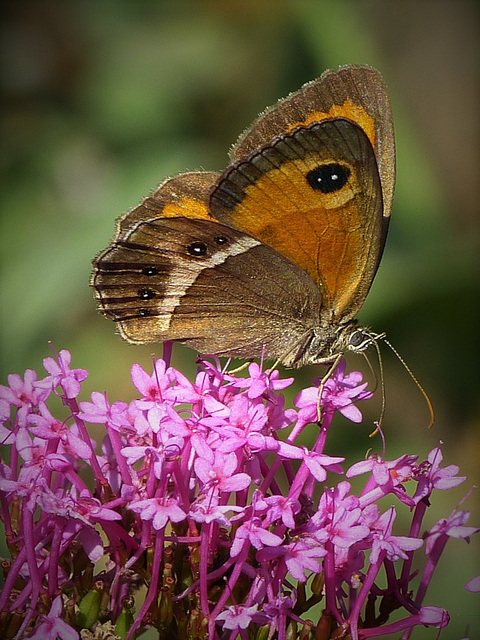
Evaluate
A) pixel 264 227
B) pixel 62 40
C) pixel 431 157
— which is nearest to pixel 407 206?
pixel 431 157

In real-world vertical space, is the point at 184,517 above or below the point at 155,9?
below

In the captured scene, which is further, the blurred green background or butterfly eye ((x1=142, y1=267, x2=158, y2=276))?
the blurred green background

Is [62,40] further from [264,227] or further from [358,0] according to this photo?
[264,227]

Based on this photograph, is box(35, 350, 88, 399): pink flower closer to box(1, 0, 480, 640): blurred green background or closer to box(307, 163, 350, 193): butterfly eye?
box(307, 163, 350, 193): butterfly eye

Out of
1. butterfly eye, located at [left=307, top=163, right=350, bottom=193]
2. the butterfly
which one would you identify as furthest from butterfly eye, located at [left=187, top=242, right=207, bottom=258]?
butterfly eye, located at [left=307, top=163, right=350, bottom=193]

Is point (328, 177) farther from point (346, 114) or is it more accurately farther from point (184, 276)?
point (184, 276)

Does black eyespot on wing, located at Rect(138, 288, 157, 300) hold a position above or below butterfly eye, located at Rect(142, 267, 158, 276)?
below

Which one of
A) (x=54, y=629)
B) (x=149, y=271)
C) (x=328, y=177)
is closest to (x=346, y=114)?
(x=328, y=177)
